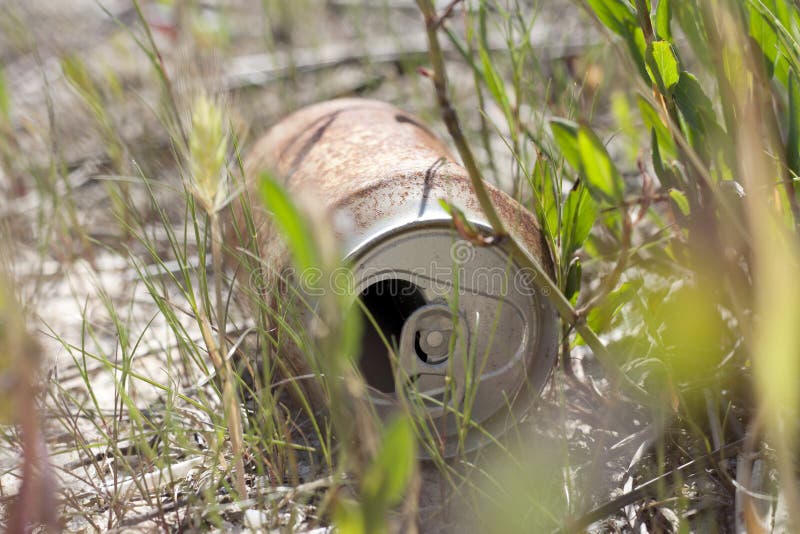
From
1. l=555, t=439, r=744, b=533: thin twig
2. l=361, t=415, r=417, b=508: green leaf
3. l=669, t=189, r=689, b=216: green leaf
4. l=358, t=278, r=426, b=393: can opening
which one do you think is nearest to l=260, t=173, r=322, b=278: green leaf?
l=361, t=415, r=417, b=508: green leaf

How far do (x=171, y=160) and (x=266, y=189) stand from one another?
7.06 feet

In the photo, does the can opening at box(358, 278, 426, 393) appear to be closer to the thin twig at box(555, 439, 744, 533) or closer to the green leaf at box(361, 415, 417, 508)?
the thin twig at box(555, 439, 744, 533)

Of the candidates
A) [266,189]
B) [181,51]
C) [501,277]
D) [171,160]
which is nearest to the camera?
[266,189]

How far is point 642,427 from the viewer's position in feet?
5.49

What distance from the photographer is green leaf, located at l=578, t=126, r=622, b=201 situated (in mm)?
1173

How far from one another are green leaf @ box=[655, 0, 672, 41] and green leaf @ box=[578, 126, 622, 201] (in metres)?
0.42

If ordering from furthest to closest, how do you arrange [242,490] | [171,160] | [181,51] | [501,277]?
[171,160], [181,51], [501,277], [242,490]

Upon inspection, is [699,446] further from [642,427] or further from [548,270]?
[548,270]

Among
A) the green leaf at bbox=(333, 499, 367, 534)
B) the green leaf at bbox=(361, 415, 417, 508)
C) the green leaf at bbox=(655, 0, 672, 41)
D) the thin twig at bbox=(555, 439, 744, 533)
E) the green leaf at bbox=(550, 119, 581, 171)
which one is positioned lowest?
the thin twig at bbox=(555, 439, 744, 533)

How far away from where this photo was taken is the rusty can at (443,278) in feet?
4.81

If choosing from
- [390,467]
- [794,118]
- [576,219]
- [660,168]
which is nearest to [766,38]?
[794,118]

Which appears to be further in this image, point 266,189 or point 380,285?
point 380,285

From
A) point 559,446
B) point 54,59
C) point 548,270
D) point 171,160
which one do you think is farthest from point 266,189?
point 54,59

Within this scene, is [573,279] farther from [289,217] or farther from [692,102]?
[289,217]
